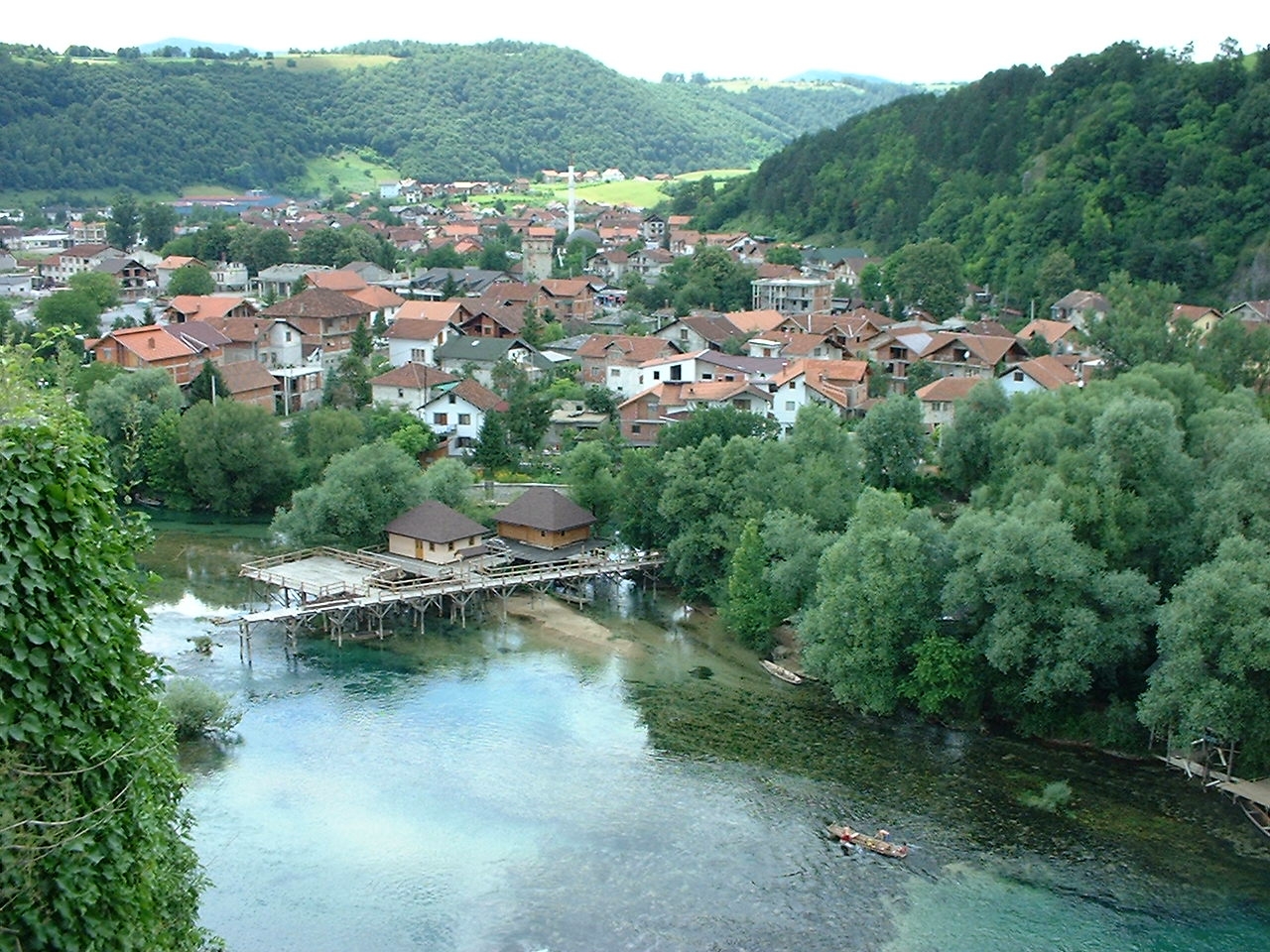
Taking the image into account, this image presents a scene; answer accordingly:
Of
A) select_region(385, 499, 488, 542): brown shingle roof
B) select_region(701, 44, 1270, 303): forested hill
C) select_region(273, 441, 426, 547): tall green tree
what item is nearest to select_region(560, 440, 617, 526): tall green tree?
select_region(385, 499, 488, 542): brown shingle roof

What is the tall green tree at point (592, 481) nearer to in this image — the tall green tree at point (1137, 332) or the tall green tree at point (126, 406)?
the tall green tree at point (126, 406)

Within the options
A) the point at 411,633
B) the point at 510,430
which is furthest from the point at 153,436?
the point at 411,633

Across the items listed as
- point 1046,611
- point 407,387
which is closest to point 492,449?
point 407,387

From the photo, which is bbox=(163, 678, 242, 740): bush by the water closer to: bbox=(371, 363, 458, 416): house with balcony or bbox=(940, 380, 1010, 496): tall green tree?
bbox=(940, 380, 1010, 496): tall green tree

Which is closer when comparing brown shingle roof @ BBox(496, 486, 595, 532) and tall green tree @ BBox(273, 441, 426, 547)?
tall green tree @ BBox(273, 441, 426, 547)

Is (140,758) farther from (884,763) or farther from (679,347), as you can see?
(679,347)

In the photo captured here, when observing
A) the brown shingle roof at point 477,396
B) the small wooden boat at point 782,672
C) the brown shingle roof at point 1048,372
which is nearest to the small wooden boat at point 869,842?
the small wooden boat at point 782,672
